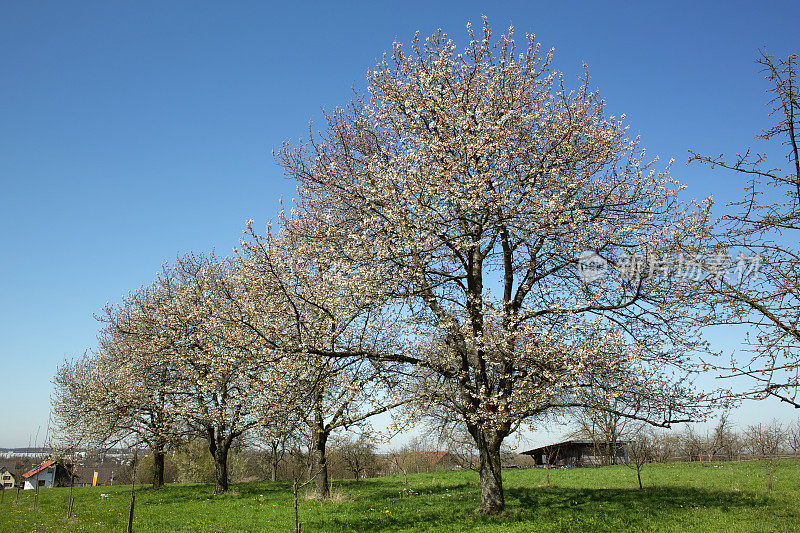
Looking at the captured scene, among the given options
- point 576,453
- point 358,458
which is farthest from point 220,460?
point 576,453

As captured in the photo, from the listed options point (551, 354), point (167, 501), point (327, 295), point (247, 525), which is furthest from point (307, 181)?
point (167, 501)

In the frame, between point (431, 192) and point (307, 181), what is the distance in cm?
564

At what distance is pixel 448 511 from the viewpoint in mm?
14625

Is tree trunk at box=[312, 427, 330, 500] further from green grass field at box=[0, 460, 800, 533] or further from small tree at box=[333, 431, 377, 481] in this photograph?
small tree at box=[333, 431, 377, 481]

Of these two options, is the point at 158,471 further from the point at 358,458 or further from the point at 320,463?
the point at 358,458

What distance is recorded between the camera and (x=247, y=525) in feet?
48.2

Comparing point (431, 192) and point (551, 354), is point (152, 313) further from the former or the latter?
point (551, 354)

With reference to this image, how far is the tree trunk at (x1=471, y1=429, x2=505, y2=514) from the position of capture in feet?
45.3

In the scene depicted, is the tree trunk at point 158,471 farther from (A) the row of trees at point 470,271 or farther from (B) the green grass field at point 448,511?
(A) the row of trees at point 470,271

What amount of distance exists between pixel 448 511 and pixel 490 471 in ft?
6.37

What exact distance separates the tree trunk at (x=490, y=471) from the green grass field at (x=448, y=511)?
0.43m

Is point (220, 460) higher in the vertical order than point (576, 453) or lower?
higher

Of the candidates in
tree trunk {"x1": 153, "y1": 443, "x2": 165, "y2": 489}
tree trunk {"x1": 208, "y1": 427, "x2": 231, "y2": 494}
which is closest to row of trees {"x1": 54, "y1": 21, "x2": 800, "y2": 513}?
tree trunk {"x1": 208, "y1": 427, "x2": 231, "y2": 494}

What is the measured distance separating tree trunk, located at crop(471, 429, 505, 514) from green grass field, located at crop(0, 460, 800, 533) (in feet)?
1.41
